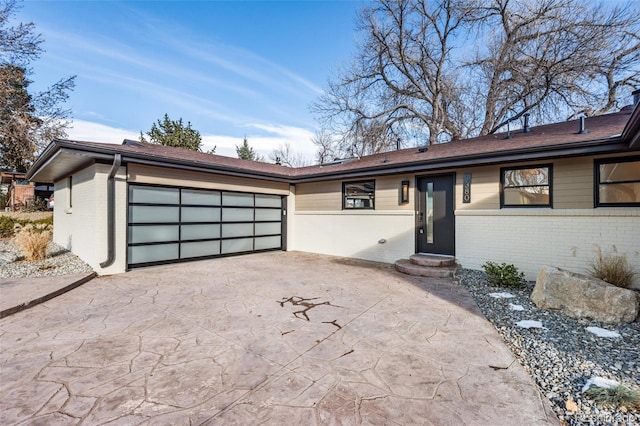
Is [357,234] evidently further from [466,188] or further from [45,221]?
[45,221]

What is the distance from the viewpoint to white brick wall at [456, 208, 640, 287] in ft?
16.5

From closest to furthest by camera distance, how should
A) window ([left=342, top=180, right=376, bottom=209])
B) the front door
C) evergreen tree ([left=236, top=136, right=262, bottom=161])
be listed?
the front door
window ([left=342, top=180, right=376, bottom=209])
evergreen tree ([left=236, top=136, right=262, bottom=161])

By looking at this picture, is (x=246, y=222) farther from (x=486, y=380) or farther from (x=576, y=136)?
(x=576, y=136)

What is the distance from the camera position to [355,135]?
15.2m

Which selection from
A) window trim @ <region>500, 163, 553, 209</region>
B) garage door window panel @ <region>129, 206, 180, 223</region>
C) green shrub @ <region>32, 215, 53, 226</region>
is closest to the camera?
window trim @ <region>500, 163, 553, 209</region>

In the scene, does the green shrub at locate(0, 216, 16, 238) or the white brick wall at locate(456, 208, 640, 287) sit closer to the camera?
the white brick wall at locate(456, 208, 640, 287)

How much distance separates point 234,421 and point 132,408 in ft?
2.58

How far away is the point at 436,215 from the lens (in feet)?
23.6

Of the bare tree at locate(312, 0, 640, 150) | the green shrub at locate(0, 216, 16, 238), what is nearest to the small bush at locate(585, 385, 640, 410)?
the bare tree at locate(312, 0, 640, 150)

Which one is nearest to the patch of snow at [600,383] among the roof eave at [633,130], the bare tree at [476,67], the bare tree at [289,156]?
the roof eave at [633,130]

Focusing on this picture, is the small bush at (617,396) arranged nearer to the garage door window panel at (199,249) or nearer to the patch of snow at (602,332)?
the patch of snow at (602,332)

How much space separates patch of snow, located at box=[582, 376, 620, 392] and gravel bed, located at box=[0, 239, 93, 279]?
8052 mm

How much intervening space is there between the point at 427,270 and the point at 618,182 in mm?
3779

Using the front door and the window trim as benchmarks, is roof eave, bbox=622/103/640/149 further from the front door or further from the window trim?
the front door
